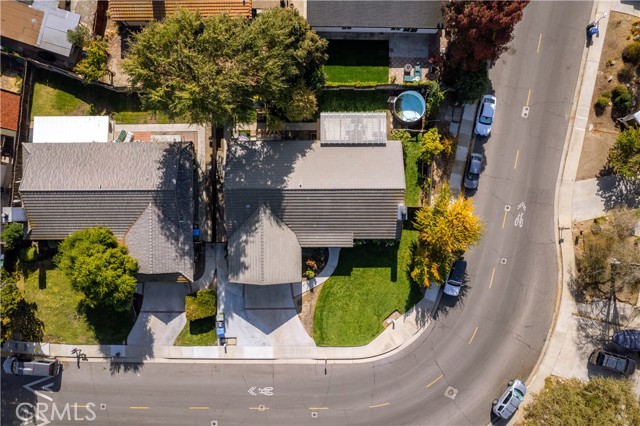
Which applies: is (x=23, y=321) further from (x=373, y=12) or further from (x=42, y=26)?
(x=373, y=12)

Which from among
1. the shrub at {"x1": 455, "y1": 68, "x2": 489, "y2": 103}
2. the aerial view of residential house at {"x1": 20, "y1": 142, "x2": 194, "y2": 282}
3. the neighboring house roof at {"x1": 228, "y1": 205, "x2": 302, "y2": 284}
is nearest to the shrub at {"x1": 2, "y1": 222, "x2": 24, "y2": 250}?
the aerial view of residential house at {"x1": 20, "y1": 142, "x2": 194, "y2": 282}

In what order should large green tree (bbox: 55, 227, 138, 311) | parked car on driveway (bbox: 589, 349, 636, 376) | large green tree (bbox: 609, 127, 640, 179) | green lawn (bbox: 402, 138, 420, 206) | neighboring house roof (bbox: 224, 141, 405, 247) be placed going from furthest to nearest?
green lawn (bbox: 402, 138, 420, 206) → parked car on driveway (bbox: 589, 349, 636, 376) → large green tree (bbox: 609, 127, 640, 179) → neighboring house roof (bbox: 224, 141, 405, 247) → large green tree (bbox: 55, 227, 138, 311)

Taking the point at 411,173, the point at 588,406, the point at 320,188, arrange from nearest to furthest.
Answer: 1. the point at 588,406
2. the point at 320,188
3. the point at 411,173

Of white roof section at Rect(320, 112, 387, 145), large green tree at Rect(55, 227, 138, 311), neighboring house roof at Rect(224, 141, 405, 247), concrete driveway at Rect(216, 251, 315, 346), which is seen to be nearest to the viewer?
large green tree at Rect(55, 227, 138, 311)

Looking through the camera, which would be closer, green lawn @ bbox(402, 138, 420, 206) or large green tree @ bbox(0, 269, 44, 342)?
large green tree @ bbox(0, 269, 44, 342)

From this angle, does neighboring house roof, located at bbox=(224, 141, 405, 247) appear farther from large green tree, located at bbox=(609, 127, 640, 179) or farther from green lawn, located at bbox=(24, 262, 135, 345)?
large green tree, located at bbox=(609, 127, 640, 179)

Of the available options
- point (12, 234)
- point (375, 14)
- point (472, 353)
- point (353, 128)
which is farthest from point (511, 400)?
point (12, 234)
